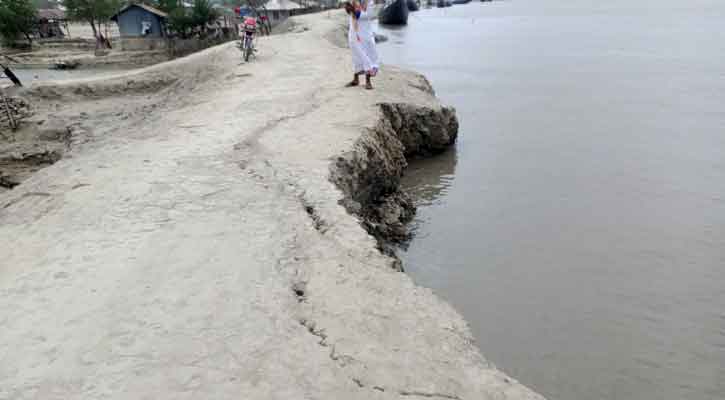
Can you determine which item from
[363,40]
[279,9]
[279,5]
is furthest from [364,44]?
[279,9]

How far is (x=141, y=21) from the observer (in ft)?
94.1

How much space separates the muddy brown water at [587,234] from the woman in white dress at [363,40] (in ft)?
5.80

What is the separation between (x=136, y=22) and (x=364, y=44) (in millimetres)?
25593

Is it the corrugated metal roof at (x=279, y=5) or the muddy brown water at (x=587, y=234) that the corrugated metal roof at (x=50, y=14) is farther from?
the muddy brown water at (x=587, y=234)


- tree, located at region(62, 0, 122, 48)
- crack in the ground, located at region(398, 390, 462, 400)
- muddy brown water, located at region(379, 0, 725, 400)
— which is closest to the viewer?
crack in the ground, located at region(398, 390, 462, 400)

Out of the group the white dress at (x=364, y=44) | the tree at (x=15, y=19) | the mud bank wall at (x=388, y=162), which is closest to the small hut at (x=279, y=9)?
the tree at (x=15, y=19)

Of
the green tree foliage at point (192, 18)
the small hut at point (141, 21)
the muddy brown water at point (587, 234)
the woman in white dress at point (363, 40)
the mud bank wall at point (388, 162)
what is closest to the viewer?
the muddy brown water at point (587, 234)

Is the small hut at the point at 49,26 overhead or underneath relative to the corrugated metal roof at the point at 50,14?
underneath

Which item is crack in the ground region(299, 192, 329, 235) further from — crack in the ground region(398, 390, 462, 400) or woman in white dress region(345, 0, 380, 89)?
woman in white dress region(345, 0, 380, 89)

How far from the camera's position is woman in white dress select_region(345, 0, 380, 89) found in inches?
299

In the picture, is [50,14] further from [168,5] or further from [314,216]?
[314,216]

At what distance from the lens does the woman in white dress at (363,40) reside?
7594 mm

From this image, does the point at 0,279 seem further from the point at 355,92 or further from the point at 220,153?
the point at 355,92

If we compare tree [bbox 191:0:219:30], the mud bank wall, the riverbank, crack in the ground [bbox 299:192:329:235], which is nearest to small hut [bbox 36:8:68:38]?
tree [bbox 191:0:219:30]
